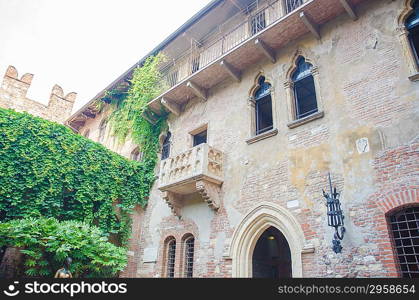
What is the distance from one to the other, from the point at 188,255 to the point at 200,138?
433 cm

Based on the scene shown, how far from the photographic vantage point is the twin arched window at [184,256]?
32.2 feet

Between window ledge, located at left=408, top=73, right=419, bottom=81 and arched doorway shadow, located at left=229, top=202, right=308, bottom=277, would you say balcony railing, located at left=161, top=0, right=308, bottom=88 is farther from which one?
arched doorway shadow, located at left=229, top=202, right=308, bottom=277

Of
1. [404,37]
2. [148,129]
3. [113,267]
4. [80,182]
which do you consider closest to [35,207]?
[80,182]

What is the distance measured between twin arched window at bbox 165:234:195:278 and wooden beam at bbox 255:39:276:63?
6313 millimetres

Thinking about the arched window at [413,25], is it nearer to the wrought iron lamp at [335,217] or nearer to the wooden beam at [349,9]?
the wooden beam at [349,9]

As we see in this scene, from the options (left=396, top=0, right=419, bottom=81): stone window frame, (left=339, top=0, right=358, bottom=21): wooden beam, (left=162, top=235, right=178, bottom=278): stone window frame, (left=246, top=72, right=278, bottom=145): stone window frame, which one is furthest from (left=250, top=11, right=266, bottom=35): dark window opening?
(left=162, top=235, right=178, bottom=278): stone window frame

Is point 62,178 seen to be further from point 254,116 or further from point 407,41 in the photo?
point 407,41

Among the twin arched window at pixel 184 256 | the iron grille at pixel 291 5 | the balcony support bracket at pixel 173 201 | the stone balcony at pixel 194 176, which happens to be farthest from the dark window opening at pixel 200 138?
the iron grille at pixel 291 5

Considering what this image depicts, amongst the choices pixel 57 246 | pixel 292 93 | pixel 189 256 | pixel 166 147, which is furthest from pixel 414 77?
pixel 57 246

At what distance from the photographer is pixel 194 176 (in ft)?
30.0

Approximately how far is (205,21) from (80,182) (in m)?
7.99

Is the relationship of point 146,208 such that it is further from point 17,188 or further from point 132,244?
point 17,188

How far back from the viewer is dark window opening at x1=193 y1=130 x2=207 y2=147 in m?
11.6

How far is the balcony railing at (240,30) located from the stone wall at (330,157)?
1.36 m
